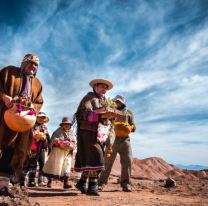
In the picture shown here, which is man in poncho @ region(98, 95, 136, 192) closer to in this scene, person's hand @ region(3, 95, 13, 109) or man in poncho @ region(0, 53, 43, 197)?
man in poncho @ region(0, 53, 43, 197)

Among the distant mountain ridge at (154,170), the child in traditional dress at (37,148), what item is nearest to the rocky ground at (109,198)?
the child in traditional dress at (37,148)

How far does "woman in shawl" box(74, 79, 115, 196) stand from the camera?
3.86 metres

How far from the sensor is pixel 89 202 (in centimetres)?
323

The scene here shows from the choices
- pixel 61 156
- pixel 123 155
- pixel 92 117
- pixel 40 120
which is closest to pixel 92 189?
pixel 92 117

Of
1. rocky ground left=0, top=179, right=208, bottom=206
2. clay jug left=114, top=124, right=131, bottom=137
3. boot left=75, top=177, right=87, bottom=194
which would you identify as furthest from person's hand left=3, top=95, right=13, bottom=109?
clay jug left=114, top=124, right=131, bottom=137

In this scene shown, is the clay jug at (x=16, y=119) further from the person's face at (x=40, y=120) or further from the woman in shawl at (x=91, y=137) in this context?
the person's face at (x=40, y=120)

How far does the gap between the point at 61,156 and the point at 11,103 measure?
3.16 meters

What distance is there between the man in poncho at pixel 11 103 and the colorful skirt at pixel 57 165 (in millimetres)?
2464

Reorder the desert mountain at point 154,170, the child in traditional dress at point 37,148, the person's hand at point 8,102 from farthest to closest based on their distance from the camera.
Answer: the desert mountain at point 154,170 < the child in traditional dress at point 37,148 < the person's hand at point 8,102

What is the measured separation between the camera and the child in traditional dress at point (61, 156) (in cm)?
561

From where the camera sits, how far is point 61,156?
5797 mm

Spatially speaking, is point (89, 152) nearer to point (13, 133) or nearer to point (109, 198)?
point (109, 198)

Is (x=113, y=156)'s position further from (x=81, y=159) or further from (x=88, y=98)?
(x=88, y=98)

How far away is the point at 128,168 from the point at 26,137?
9.99 ft
